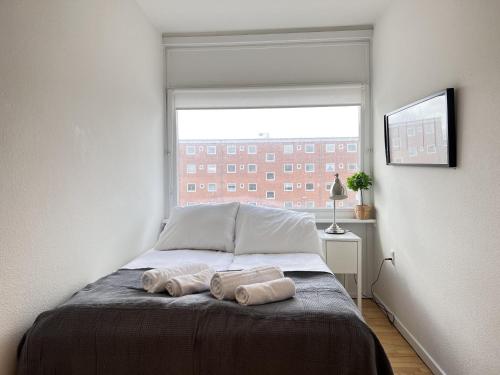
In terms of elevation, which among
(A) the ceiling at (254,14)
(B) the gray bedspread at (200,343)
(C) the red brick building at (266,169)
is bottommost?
(B) the gray bedspread at (200,343)

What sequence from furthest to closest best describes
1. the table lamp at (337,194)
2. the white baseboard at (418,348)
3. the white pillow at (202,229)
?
the table lamp at (337,194), the white pillow at (202,229), the white baseboard at (418,348)

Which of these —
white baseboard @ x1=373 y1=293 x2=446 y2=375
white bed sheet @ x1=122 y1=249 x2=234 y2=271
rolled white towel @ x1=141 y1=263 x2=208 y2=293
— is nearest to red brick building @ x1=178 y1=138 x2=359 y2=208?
white bed sheet @ x1=122 y1=249 x2=234 y2=271

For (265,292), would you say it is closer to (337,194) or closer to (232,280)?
(232,280)

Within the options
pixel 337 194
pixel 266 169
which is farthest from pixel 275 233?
pixel 266 169

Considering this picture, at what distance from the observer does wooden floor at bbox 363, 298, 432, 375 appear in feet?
7.95

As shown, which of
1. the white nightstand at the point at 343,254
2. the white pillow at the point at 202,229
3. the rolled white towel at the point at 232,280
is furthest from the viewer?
the white nightstand at the point at 343,254

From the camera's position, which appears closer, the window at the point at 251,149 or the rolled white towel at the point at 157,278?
the rolled white towel at the point at 157,278

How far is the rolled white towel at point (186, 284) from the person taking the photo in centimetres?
198

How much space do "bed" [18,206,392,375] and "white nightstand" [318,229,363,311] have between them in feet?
4.96

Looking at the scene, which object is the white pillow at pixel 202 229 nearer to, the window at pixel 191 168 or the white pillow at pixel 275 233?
the white pillow at pixel 275 233

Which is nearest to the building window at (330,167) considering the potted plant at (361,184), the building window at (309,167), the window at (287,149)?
the building window at (309,167)

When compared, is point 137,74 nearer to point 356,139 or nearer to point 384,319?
point 356,139

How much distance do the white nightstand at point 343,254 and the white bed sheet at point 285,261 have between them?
40cm

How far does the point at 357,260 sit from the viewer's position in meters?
3.27
